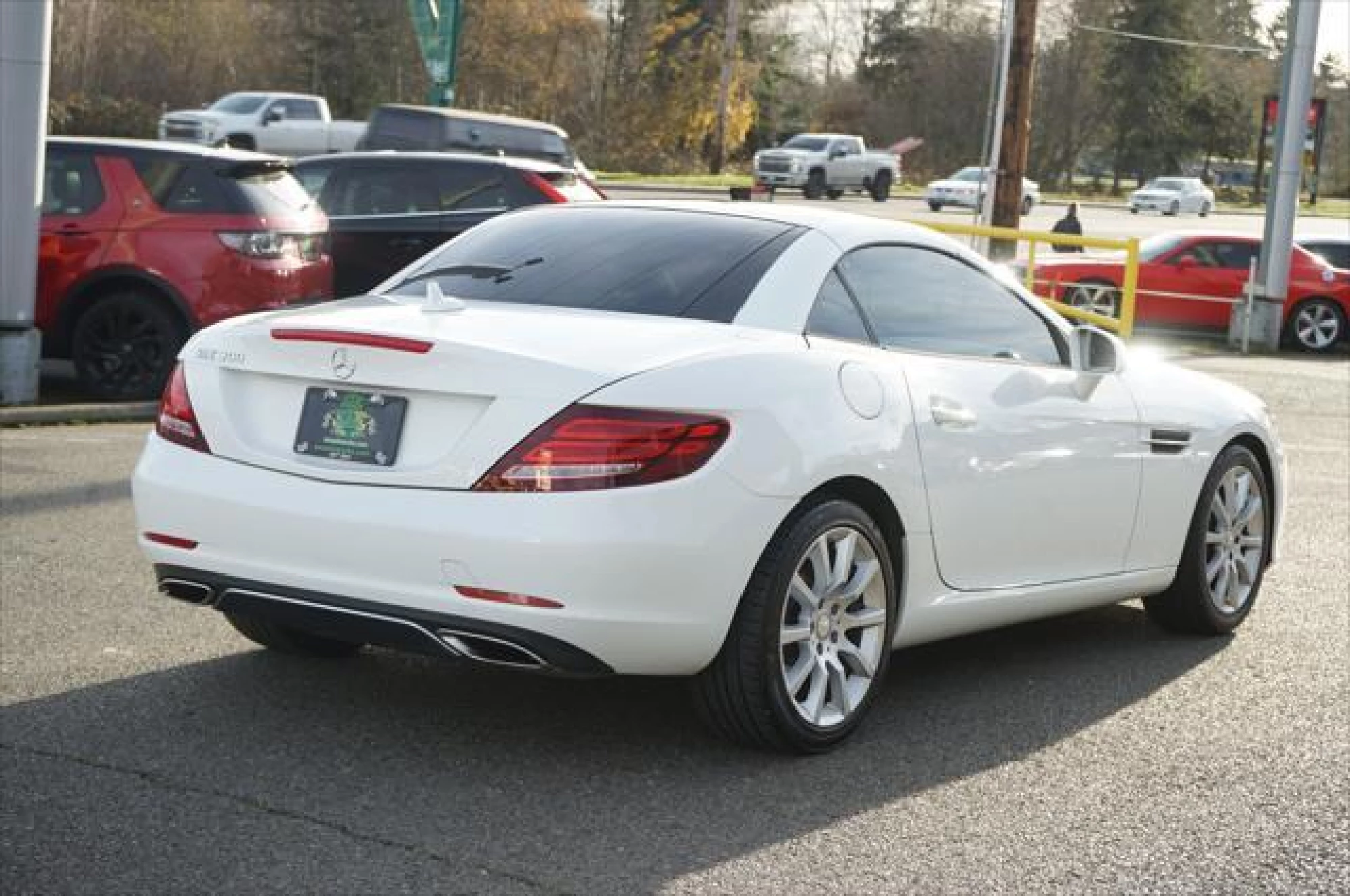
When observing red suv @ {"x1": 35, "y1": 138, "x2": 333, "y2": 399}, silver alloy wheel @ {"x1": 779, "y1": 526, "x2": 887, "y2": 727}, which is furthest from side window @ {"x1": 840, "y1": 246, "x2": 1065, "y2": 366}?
red suv @ {"x1": 35, "y1": 138, "x2": 333, "y2": 399}

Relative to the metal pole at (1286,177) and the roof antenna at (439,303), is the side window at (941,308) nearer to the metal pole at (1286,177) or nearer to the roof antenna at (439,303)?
the roof antenna at (439,303)

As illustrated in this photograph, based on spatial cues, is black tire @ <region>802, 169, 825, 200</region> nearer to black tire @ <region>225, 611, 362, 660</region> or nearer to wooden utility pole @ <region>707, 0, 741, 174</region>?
wooden utility pole @ <region>707, 0, 741, 174</region>

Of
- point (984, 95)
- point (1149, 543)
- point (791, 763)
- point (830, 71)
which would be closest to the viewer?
point (791, 763)

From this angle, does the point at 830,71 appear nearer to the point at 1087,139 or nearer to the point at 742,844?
the point at 1087,139

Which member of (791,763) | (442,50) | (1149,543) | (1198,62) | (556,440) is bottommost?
(791,763)

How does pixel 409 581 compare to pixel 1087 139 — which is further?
pixel 1087 139

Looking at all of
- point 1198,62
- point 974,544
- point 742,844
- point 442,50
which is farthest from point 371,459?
point 1198,62

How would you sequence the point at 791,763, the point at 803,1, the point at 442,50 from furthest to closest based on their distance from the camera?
the point at 803,1, the point at 442,50, the point at 791,763

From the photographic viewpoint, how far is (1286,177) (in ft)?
82.4

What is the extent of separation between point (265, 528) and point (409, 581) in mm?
446

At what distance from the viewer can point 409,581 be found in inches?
195

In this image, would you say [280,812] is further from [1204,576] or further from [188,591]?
[1204,576]

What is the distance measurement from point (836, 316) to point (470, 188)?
11.1 m

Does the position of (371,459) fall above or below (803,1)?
below
